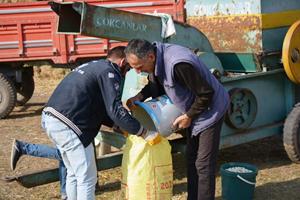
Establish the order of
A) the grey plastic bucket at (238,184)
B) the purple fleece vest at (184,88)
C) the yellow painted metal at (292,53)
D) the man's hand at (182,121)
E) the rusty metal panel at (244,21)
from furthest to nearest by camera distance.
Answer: the rusty metal panel at (244,21) → the yellow painted metal at (292,53) → the grey plastic bucket at (238,184) → the man's hand at (182,121) → the purple fleece vest at (184,88)

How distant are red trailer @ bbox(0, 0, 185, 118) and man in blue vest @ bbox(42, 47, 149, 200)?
5.07 m

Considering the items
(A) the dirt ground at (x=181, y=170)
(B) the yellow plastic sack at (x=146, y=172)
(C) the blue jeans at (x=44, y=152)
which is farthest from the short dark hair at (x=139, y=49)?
(A) the dirt ground at (x=181, y=170)

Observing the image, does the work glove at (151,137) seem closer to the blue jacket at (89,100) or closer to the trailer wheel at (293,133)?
the blue jacket at (89,100)

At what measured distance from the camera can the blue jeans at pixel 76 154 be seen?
3.96 meters

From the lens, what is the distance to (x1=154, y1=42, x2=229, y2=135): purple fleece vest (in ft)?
12.7

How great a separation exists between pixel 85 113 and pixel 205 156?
3.25 ft

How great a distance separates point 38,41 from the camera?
9125 millimetres

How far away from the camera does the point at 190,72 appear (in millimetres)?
3803

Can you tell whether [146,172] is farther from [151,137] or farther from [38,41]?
[38,41]

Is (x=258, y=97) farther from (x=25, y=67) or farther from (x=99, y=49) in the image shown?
(x=25, y=67)

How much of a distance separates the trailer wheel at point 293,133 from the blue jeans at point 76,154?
2515mm

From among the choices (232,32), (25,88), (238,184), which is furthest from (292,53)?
(25,88)

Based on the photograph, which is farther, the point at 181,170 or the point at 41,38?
the point at 41,38

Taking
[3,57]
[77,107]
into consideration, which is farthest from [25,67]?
[77,107]
